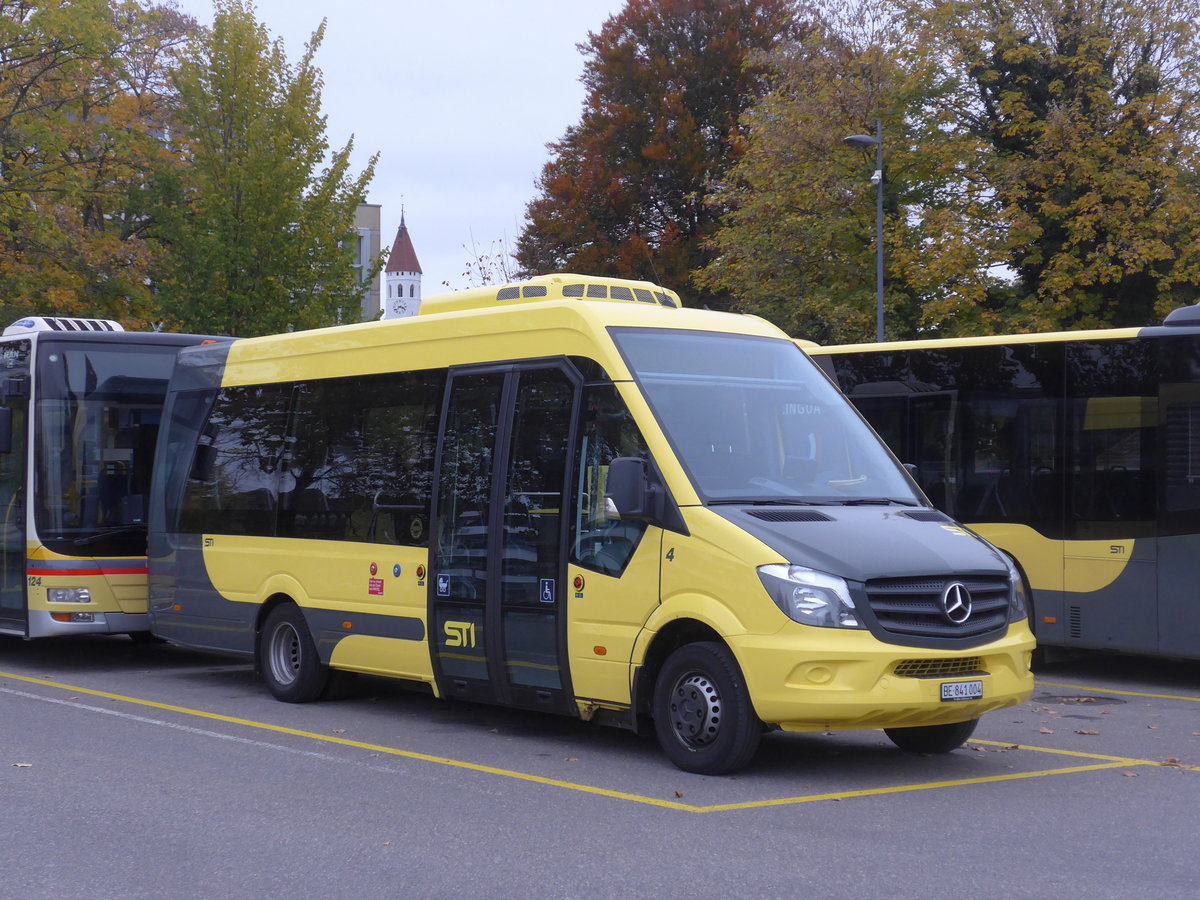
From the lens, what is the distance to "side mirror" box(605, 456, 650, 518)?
857cm

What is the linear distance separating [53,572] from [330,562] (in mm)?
3926

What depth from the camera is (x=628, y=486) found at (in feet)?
28.1

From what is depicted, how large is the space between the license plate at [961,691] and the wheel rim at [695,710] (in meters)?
1.23

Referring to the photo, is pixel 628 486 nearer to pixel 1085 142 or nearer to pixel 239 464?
pixel 239 464

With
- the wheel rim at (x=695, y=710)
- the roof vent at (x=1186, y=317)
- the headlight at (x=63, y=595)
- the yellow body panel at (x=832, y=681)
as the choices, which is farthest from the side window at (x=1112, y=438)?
the headlight at (x=63, y=595)

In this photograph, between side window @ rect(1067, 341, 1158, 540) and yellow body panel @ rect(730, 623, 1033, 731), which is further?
side window @ rect(1067, 341, 1158, 540)

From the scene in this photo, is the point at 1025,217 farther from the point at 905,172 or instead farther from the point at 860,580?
the point at 860,580

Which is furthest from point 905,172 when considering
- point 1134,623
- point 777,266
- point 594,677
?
point 594,677

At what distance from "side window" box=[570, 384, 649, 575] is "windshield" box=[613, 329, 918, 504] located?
0.23 meters

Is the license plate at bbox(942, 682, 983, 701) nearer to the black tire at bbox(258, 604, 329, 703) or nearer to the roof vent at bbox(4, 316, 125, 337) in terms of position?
the black tire at bbox(258, 604, 329, 703)

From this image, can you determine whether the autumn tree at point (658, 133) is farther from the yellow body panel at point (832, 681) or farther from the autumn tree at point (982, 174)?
the yellow body panel at point (832, 681)

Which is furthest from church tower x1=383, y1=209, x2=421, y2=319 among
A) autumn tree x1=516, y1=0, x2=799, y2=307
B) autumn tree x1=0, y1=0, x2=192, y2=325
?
autumn tree x1=0, y1=0, x2=192, y2=325

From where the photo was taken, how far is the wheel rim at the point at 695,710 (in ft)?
27.7

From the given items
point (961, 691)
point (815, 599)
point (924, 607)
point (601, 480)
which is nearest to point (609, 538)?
point (601, 480)
